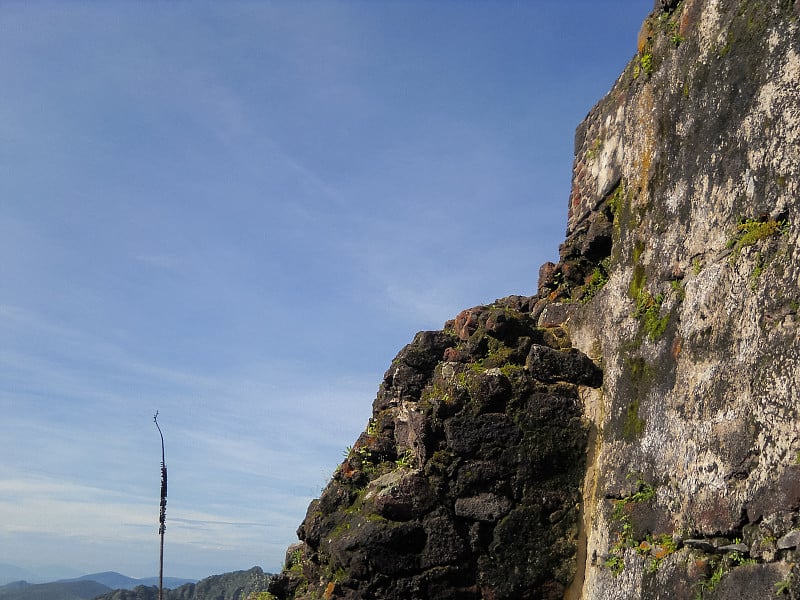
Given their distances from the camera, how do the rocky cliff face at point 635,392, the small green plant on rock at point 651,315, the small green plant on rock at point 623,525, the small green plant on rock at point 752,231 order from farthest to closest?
the small green plant on rock at point 651,315
the small green plant on rock at point 623,525
the small green plant on rock at point 752,231
the rocky cliff face at point 635,392

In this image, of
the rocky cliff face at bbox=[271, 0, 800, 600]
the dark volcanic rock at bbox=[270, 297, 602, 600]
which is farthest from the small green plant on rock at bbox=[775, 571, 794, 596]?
the dark volcanic rock at bbox=[270, 297, 602, 600]

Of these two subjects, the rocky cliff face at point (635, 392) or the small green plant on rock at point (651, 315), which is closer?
the rocky cliff face at point (635, 392)

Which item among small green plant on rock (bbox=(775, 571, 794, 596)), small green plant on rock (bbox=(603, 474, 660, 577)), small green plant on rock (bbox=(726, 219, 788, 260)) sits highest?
small green plant on rock (bbox=(726, 219, 788, 260))

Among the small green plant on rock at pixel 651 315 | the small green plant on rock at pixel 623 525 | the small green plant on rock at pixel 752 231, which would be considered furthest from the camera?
the small green plant on rock at pixel 651 315

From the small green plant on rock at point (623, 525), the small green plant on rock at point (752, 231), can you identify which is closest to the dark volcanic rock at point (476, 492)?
the small green plant on rock at point (623, 525)

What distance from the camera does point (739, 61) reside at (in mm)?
7660

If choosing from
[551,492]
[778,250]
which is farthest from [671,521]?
[778,250]

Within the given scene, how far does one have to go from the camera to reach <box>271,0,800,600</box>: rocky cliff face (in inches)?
258

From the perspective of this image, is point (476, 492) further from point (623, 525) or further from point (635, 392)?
point (635, 392)

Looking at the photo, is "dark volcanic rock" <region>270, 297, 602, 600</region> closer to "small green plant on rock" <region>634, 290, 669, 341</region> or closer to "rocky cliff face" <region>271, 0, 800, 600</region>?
"rocky cliff face" <region>271, 0, 800, 600</region>

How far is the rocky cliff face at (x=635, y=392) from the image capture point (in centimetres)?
655

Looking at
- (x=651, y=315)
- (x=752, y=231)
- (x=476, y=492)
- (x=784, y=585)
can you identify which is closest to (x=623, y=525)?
(x=476, y=492)

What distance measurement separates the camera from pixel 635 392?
8445 mm

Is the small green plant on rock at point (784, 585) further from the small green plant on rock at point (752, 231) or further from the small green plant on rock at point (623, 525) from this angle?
the small green plant on rock at point (752, 231)
